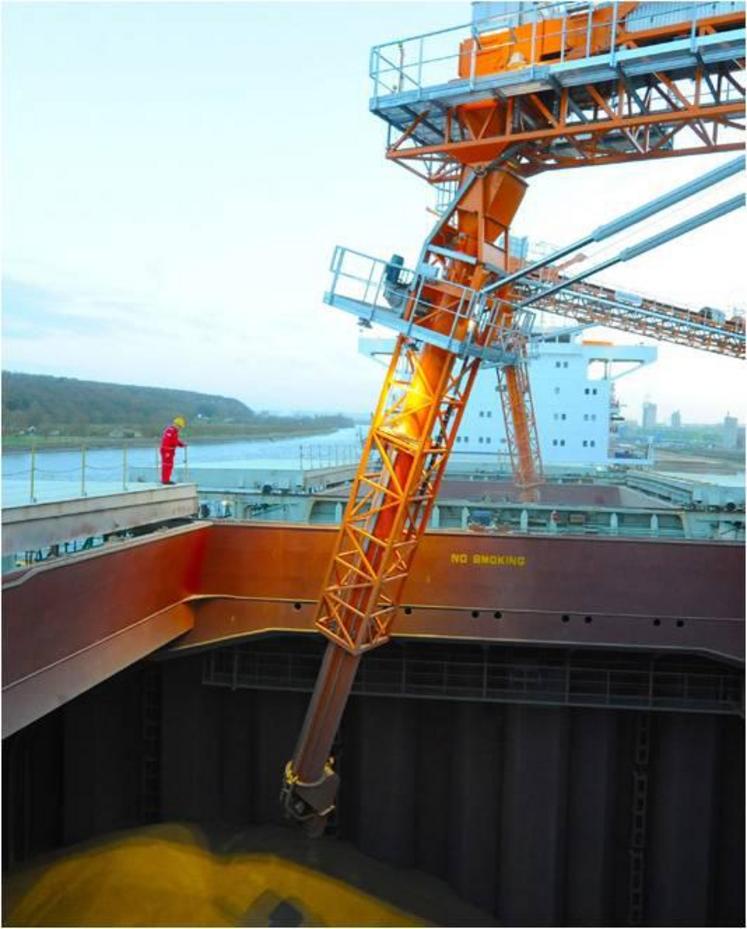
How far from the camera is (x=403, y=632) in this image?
10.8 m

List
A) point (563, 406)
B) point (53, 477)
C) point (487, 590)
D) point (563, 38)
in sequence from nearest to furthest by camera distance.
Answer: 1. point (563, 38)
2. point (487, 590)
3. point (53, 477)
4. point (563, 406)

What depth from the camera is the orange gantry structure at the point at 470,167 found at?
25.6 feet

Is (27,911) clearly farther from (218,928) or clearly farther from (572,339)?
(572,339)

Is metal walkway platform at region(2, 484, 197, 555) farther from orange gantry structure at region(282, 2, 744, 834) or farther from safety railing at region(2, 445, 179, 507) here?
orange gantry structure at region(282, 2, 744, 834)

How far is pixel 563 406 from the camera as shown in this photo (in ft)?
132

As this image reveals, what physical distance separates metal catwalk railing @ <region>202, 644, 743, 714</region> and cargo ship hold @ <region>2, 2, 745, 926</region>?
0.16ft

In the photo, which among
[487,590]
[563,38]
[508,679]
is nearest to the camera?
[563,38]

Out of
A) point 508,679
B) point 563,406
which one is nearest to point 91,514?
point 508,679

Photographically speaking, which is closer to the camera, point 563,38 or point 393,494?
point 563,38

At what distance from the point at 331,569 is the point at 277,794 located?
4970 millimetres

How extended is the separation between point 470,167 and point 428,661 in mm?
7515

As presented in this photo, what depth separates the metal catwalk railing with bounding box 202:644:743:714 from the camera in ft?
37.2

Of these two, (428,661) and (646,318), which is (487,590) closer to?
(428,661)

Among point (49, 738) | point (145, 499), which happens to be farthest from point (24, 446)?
point (49, 738)
